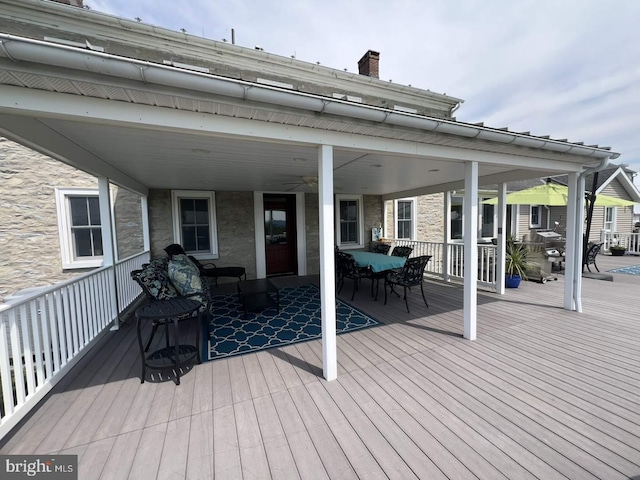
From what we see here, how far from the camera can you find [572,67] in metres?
5.32

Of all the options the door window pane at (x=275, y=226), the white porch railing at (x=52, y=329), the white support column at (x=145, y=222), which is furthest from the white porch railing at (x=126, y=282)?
the door window pane at (x=275, y=226)

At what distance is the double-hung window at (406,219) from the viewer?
8.34 m

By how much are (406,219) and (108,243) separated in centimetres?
752

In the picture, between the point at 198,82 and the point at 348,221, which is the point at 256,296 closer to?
the point at 198,82

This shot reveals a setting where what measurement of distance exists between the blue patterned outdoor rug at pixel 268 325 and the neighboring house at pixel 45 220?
3401 mm

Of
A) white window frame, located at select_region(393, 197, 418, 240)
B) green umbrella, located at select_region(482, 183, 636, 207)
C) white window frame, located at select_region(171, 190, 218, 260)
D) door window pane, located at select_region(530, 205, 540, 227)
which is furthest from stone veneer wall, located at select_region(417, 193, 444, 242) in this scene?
white window frame, located at select_region(171, 190, 218, 260)

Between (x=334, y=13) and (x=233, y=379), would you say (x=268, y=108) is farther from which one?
(x=334, y=13)

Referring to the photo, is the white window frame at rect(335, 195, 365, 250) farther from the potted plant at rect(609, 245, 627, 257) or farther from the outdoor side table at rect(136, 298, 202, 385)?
the potted plant at rect(609, 245, 627, 257)

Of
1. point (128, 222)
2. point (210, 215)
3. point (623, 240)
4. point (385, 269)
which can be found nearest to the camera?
point (385, 269)

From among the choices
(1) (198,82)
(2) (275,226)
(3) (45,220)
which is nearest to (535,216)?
(2) (275,226)

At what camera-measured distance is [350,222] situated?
7.87 metres

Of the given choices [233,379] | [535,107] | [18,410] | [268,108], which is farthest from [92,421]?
[535,107]

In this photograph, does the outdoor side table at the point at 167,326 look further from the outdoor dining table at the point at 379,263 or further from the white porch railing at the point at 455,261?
the white porch railing at the point at 455,261

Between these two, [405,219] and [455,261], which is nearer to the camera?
[455,261]
